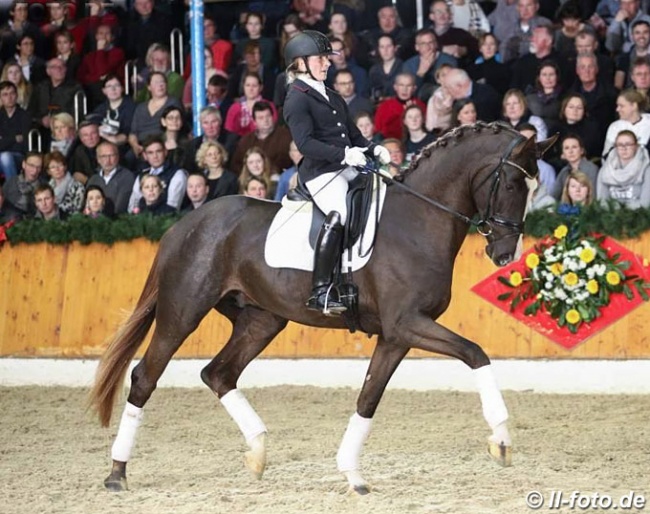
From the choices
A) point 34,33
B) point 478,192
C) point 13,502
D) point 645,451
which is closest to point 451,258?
point 478,192

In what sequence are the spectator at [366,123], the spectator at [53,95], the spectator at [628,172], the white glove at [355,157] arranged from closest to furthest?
the white glove at [355,157]
the spectator at [628,172]
the spectator at [366,123]
the spectator at [53,95]

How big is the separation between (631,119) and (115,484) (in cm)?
626

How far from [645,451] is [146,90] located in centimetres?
835

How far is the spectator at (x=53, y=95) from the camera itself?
1453 centimetres

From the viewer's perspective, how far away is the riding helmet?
696 cm

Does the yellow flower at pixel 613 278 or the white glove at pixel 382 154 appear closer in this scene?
the white glove at pixel 382 154

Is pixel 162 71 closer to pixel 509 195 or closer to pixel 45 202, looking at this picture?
pixel 45 202

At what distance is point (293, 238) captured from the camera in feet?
23.6

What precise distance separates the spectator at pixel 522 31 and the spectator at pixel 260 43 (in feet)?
8.46

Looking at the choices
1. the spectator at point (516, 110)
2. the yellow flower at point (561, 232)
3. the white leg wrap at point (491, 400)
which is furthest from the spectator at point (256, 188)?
the white leg wrap at point (491, 400)

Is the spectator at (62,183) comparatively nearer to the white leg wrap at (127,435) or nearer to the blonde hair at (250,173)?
the blonde hair at (250,173)

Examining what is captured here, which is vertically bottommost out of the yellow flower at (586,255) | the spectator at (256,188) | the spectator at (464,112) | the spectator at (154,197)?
the yellow flower at (586,255)

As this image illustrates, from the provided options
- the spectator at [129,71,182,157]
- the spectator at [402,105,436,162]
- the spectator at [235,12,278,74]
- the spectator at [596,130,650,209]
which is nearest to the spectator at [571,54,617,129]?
the spectator at [596,130,650,209]

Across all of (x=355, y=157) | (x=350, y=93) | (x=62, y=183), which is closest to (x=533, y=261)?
(x=350, y=93)
